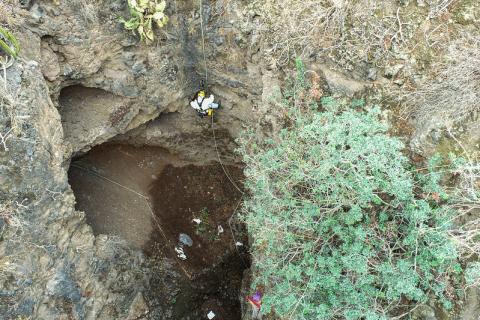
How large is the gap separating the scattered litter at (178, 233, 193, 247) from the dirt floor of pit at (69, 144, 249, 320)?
0.22 ft

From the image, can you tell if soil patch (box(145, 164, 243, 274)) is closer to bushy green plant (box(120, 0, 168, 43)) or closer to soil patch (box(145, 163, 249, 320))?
soil patch (box(145, 163, 249, 320))

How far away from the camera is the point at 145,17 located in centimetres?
541

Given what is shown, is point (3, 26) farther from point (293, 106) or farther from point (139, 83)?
point (293, 106)

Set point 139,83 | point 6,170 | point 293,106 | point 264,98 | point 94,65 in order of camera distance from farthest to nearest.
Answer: point 139,83, point 94,65, point 264,98, point 293,106, point 6,170

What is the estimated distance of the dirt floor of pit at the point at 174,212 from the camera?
7.16 m

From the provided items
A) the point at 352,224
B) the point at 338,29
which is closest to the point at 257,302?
the point at 352,224

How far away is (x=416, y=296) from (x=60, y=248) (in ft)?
14.8

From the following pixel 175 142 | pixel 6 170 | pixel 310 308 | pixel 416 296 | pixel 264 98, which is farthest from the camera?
pixel 175 142

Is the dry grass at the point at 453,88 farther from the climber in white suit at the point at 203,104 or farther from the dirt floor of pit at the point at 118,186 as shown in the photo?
the dirt floor of pit at the point at 118,186

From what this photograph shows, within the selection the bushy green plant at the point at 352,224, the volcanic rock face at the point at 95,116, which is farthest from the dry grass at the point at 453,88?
the volcanic rock face at the point at 95,116

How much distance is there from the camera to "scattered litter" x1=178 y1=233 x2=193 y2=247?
300 inches

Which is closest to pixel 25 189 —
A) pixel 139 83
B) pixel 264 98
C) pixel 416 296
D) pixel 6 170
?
pixel 6 170

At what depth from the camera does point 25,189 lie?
455cm

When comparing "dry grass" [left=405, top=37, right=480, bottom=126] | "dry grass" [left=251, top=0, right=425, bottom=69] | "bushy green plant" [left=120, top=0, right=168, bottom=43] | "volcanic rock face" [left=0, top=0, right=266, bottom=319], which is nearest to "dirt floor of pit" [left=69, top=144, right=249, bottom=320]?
"volcanic rock face" [left=0, top=0, right=266, bottom=319]
